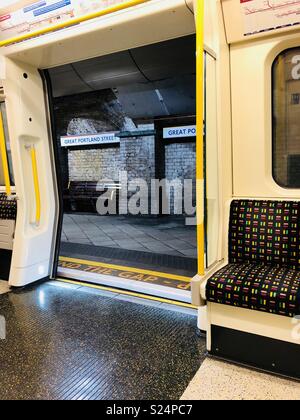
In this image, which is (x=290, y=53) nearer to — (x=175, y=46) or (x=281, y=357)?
(x=175, y=46)

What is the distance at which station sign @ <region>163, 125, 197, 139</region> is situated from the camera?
25.2 ft

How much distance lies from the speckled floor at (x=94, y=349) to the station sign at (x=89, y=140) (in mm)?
6319

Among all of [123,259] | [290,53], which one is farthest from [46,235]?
[290,53]

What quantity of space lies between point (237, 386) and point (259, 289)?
0.56 metres

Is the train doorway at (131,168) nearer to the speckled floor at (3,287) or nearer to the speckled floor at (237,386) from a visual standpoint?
the speckled floor at (3,287)

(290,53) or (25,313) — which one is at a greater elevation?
(290,53)

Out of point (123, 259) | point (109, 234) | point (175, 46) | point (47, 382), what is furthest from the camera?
point (109, 234)

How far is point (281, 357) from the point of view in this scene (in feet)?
6.26

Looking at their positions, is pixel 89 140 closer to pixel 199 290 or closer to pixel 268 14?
pixel 268 14

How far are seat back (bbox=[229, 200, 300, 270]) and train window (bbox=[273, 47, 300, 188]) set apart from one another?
0.25m

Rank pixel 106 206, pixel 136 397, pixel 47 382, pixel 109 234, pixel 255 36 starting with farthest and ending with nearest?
1. pixel 106 206
2. pixel 109 234
3. pixel 255 36
4. pixel 47 382
5. pixel 136 397

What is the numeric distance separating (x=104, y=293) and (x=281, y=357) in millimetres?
1836

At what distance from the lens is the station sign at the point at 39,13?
8.06 feet

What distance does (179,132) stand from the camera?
7.82m
